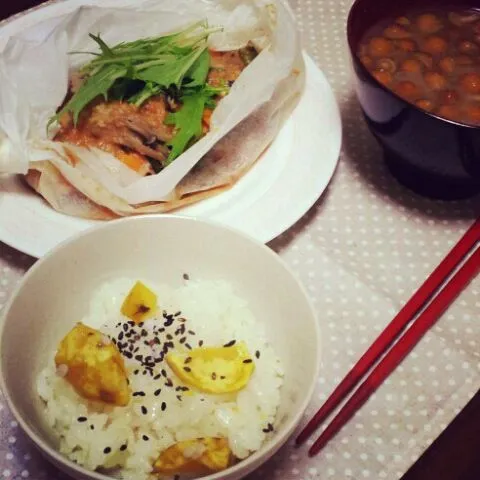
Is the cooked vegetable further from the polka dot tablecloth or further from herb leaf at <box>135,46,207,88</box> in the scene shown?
the polka dot tablecloth

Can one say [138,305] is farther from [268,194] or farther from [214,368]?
[268,194]

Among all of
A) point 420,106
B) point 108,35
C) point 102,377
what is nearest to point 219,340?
point 102,377

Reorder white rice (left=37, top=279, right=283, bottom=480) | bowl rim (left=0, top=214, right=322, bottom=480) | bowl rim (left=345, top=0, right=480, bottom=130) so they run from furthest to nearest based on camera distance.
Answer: bowl rim (left=345, top=0, right=480, bottom=130)
white rice (left=37, top=279, right=283, bottom=480)
bowl rim (left=0, top=214, right=322, bottom=480)

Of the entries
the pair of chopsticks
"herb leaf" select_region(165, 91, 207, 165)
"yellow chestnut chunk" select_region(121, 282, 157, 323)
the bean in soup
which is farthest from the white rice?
the bean in soup

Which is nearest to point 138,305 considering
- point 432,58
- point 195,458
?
point 195,458

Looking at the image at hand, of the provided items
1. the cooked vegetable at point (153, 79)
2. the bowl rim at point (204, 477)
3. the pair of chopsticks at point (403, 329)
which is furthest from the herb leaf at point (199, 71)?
the pair of chopsticks at point (403, 329)

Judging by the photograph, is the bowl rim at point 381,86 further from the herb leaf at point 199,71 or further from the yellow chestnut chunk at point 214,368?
the yellow chestnut chunk at point 214,368

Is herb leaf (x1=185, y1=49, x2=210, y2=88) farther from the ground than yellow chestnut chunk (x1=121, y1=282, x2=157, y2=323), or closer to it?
farther from the ground

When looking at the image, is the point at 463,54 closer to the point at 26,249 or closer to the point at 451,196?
the point at 451,196
